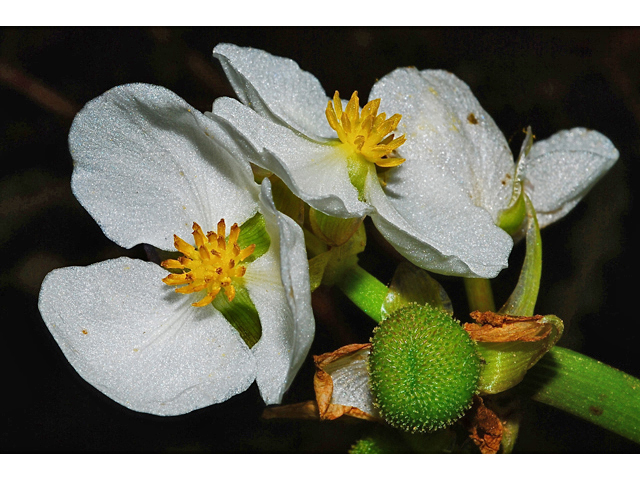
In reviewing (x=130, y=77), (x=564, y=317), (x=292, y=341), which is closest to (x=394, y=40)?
(x=130, y=77)

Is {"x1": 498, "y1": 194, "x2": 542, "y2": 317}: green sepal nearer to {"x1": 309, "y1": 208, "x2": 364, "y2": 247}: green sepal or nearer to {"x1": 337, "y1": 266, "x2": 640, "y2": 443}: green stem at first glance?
{"x1": 337, "y1": 266, "x2": 640, "y2": 443}: green stem

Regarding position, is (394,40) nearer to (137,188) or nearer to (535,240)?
(535,240)

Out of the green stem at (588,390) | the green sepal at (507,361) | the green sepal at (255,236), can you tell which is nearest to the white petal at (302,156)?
the green sepal at (255,236)

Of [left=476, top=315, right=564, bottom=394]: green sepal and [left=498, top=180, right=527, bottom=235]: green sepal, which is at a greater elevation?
[left=498, top=180, right=527, bottom=235]: green sepal

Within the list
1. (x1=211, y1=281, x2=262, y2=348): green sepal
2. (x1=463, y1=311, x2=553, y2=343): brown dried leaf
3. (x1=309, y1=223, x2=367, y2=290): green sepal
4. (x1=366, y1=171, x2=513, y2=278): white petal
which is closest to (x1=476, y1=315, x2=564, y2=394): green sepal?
(x1=463, y1=311, x2=553, y2=343): brown dried leaf

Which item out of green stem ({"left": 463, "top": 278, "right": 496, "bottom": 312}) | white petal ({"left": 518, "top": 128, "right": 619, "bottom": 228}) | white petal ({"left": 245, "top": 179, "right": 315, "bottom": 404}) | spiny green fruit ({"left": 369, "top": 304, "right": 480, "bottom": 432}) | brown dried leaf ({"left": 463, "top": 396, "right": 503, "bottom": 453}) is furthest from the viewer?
white petal ({"left": 518, "top": 128, "right": 619, "bottom": 228})

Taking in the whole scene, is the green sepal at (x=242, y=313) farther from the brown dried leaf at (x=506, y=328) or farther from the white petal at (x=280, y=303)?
the brown dried leaf at (x=506, y=328)
